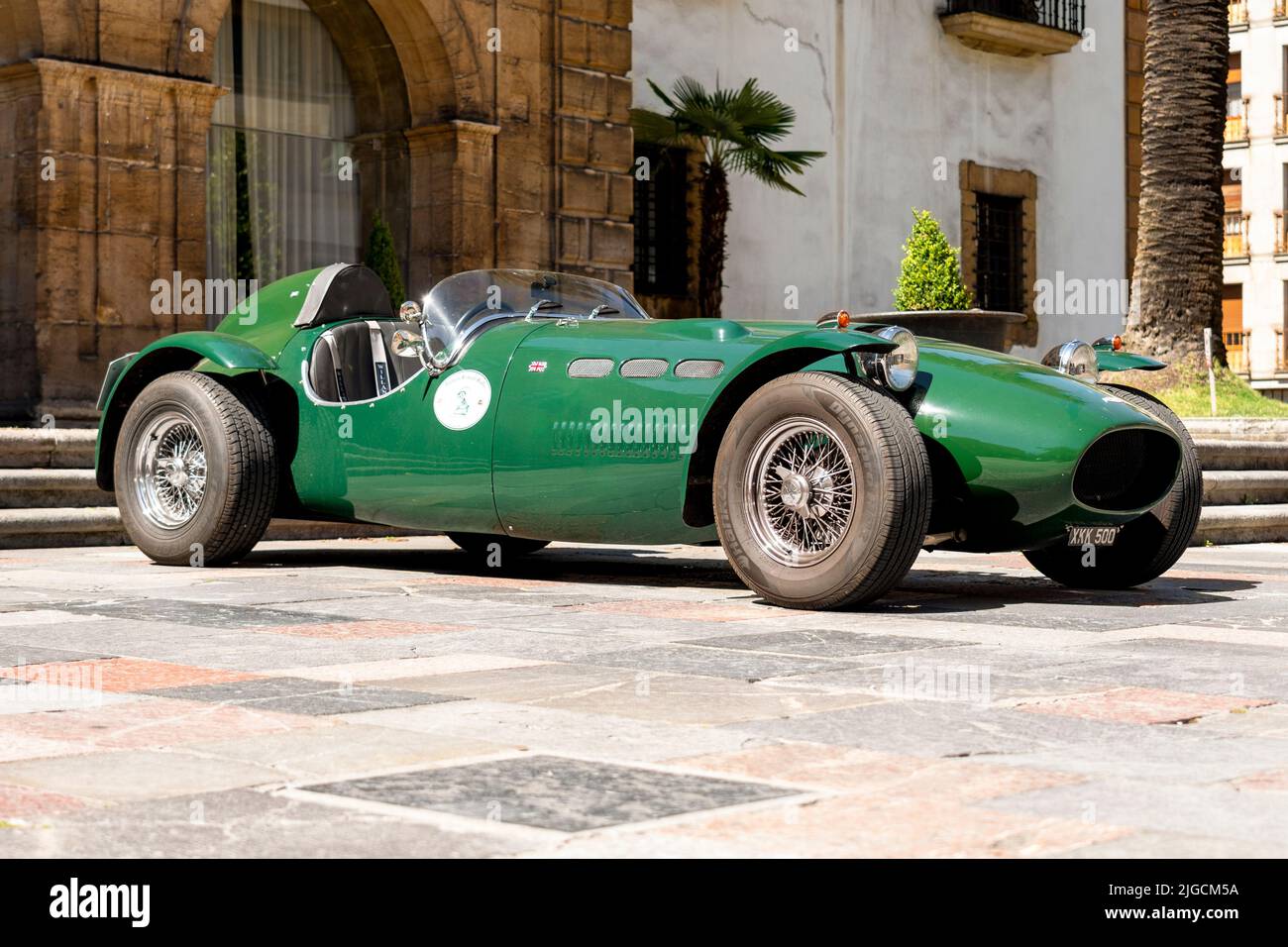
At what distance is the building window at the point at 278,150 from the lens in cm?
1631

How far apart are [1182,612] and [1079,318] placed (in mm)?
21335

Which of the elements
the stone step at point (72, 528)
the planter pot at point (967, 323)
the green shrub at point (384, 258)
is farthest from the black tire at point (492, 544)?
the planter pot at point (967, 323)

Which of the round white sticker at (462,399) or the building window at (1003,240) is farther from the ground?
the building window at (1003,240)

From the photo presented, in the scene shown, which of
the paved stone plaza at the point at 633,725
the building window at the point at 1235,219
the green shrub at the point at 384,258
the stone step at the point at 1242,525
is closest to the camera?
the paved stone plaza at the point at 633,725

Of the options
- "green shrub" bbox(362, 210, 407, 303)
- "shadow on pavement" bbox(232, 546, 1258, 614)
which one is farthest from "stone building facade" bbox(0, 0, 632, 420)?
"shadow on pavement" bbox(232, 546, 1258, 614)

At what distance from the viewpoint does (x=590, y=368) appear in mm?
6254

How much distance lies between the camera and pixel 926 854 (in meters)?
2.40

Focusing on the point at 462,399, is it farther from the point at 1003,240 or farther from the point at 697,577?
the point at 1003,240

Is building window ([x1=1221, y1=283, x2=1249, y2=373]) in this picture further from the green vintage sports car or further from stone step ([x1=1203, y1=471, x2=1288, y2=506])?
the green vintage sports car

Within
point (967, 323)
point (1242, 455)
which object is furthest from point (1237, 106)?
point (1242, 455)

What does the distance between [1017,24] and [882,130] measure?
108 inches

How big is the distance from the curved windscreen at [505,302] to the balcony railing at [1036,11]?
17267mm

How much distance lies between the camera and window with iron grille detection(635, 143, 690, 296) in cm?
1995

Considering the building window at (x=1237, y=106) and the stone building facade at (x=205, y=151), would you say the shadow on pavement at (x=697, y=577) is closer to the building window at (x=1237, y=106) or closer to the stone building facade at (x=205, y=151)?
the stone building facade at (x=205, y=151)
